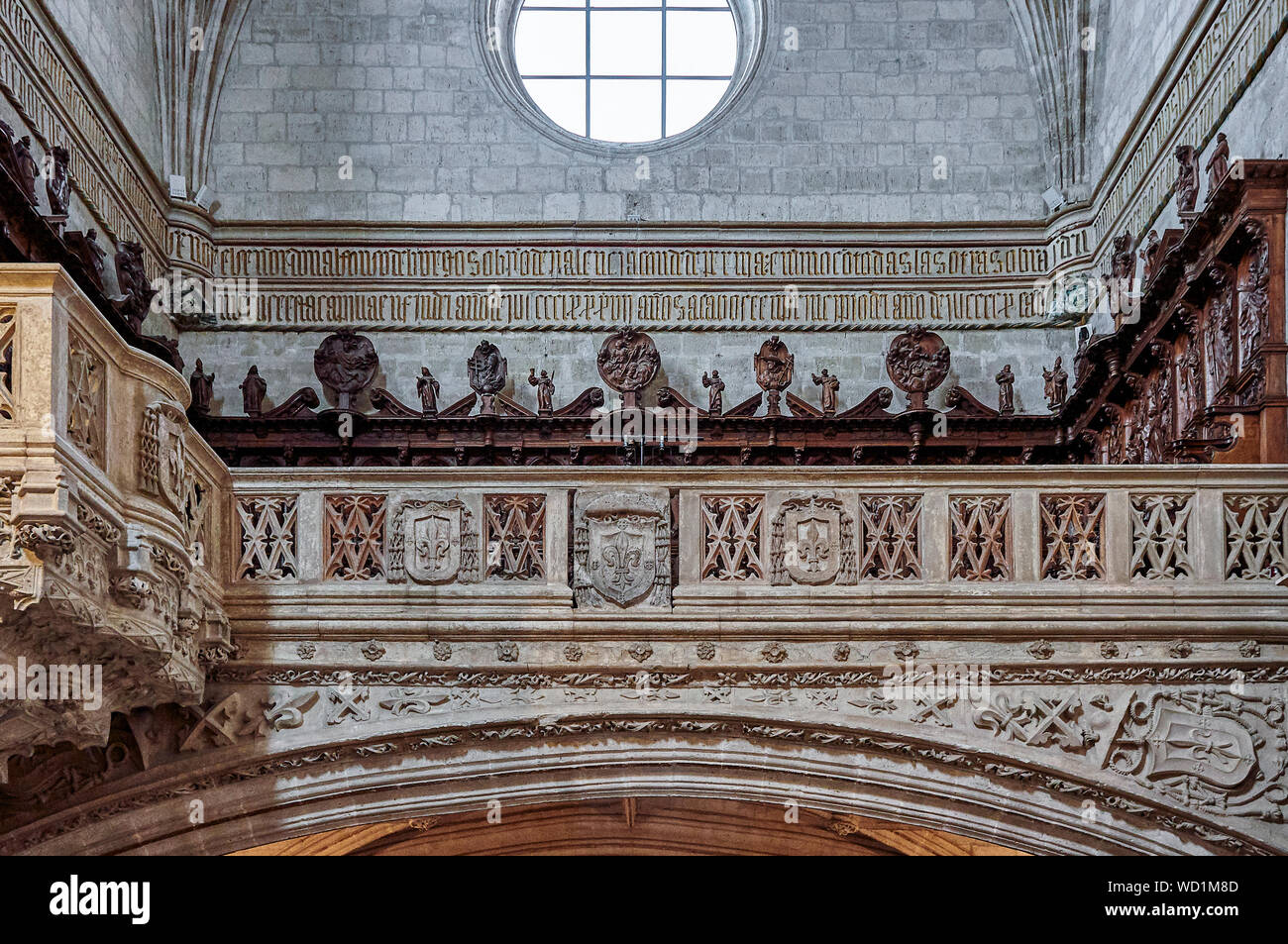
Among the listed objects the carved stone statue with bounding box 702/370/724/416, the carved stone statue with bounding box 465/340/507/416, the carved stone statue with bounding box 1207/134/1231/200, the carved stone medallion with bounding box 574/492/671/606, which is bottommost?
the carved stone medallion with bounding box 574/492/671/606

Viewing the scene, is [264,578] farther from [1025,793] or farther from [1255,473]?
[1255,473]

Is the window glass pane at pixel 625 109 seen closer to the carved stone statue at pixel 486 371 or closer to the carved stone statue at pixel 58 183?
the carved stone statue at pixel 486 371

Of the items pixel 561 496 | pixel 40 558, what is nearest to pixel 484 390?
pixel 561 496

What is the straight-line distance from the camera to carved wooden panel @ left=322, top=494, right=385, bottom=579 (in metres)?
8.64

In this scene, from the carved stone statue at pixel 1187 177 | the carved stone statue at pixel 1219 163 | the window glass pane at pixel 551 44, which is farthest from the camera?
the window glass pane at pixel 551 44

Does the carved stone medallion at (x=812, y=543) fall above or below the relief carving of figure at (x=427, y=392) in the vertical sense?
below

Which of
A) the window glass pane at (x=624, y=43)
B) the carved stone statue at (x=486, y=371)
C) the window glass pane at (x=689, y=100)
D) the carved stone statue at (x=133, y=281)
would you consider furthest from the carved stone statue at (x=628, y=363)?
the carved stone statue at (x=133, y=281)

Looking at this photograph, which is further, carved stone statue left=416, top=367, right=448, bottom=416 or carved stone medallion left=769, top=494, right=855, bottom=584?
carved stone statue left=416, top=367, right=448, bottom=416

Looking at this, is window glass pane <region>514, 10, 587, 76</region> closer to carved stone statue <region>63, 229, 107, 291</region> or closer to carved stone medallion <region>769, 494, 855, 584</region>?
carved stone statue <region>63, 229, 107, 291</region>

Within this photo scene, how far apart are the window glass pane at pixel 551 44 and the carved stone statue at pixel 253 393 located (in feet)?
11.7

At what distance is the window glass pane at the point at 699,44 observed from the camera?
15.5 m

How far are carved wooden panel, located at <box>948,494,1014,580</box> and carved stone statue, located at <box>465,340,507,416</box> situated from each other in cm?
595

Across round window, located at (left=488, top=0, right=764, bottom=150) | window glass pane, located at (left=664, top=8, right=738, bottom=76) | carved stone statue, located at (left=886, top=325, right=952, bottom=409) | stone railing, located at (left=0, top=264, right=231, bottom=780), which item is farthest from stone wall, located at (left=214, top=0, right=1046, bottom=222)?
stone railing, located at (left=0, top=264, right=231, bottom=780)

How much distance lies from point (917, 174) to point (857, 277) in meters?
1.03
